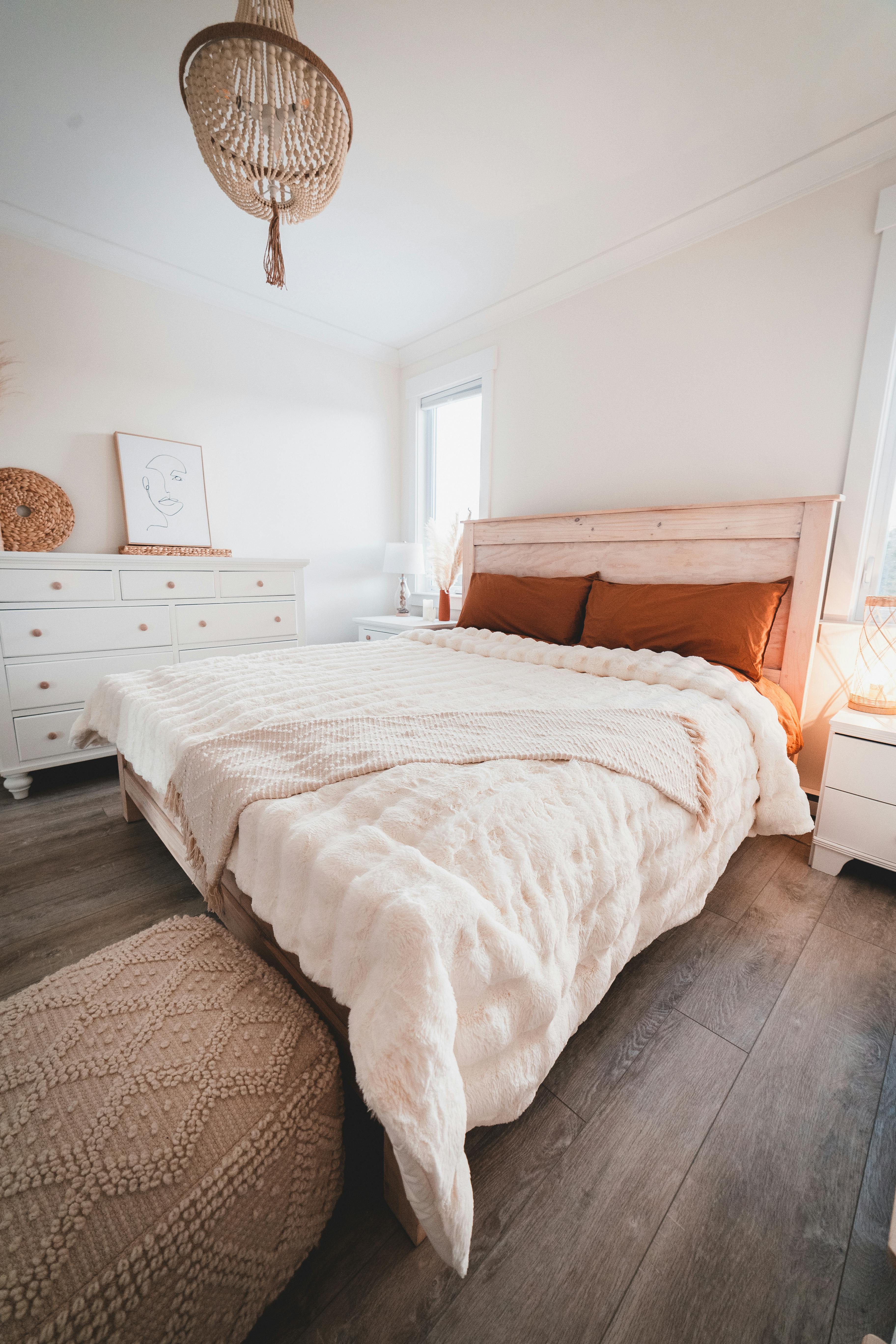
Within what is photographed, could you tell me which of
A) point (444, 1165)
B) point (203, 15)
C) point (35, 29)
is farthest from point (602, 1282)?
point (35, 29)

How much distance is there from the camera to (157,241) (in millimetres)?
2520

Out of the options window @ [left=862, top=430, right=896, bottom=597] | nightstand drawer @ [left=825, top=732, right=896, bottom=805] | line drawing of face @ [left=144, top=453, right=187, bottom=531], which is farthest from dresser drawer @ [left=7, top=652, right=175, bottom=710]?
window @ [left=862, top=430, right=896, bottom=597]

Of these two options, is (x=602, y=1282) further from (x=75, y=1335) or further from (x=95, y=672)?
(x=95, y=672)

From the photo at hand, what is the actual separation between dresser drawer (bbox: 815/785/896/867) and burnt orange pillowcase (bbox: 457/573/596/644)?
1.10 meters

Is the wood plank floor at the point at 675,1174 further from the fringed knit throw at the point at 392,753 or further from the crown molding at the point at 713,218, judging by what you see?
the crown molding at the point at 713,218

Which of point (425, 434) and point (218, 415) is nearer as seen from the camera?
point (218, 415)

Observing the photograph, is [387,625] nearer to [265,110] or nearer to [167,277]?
[167,277]

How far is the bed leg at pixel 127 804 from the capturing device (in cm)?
196

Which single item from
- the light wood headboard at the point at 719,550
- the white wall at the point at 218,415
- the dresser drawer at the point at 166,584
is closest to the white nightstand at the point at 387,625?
the white wall at the point at 218,415

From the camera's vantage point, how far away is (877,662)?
186cm

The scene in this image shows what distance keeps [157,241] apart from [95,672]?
215 centimetres

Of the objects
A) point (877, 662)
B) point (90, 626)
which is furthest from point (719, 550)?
point (90, 626)

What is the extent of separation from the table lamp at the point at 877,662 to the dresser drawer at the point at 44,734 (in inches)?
124

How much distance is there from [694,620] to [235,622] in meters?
2.35
